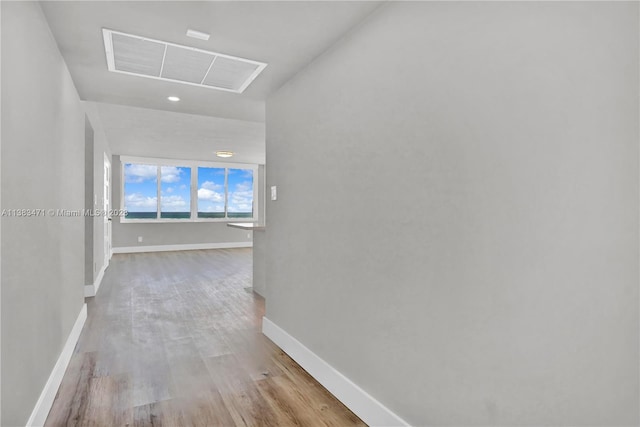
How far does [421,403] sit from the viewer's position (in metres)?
1.58

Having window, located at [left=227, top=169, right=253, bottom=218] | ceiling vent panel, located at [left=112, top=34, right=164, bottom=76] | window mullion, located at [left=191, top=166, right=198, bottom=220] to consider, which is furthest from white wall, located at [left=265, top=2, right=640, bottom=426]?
window, located at [left=227, top=169, right=253, bottom=218]

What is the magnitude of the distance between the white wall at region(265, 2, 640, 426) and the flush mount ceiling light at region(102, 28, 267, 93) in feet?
2.41

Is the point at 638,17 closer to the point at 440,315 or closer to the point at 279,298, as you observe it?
the point at 440,315

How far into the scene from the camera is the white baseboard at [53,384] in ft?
5.71

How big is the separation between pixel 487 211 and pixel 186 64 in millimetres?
2169

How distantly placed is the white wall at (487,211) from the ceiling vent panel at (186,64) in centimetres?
85

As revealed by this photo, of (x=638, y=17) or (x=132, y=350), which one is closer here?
(x=638, y=17)

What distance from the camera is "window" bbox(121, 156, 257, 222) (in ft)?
29.5

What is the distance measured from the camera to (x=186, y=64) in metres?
2.49

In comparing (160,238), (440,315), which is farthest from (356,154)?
(160,238)

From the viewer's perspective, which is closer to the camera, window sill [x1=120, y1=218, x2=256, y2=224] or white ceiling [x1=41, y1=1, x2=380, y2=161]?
white ceiling [x1=41, y1=1, x2=380, y2=161]

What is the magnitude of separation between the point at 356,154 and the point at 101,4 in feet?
4.79

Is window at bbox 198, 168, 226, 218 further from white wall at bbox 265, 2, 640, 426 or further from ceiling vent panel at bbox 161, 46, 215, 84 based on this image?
white wall at bbox 265, 2, 640, 426

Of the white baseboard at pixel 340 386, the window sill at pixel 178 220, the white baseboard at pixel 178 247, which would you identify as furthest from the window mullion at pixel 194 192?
the white baseboard at pixel 340 386
